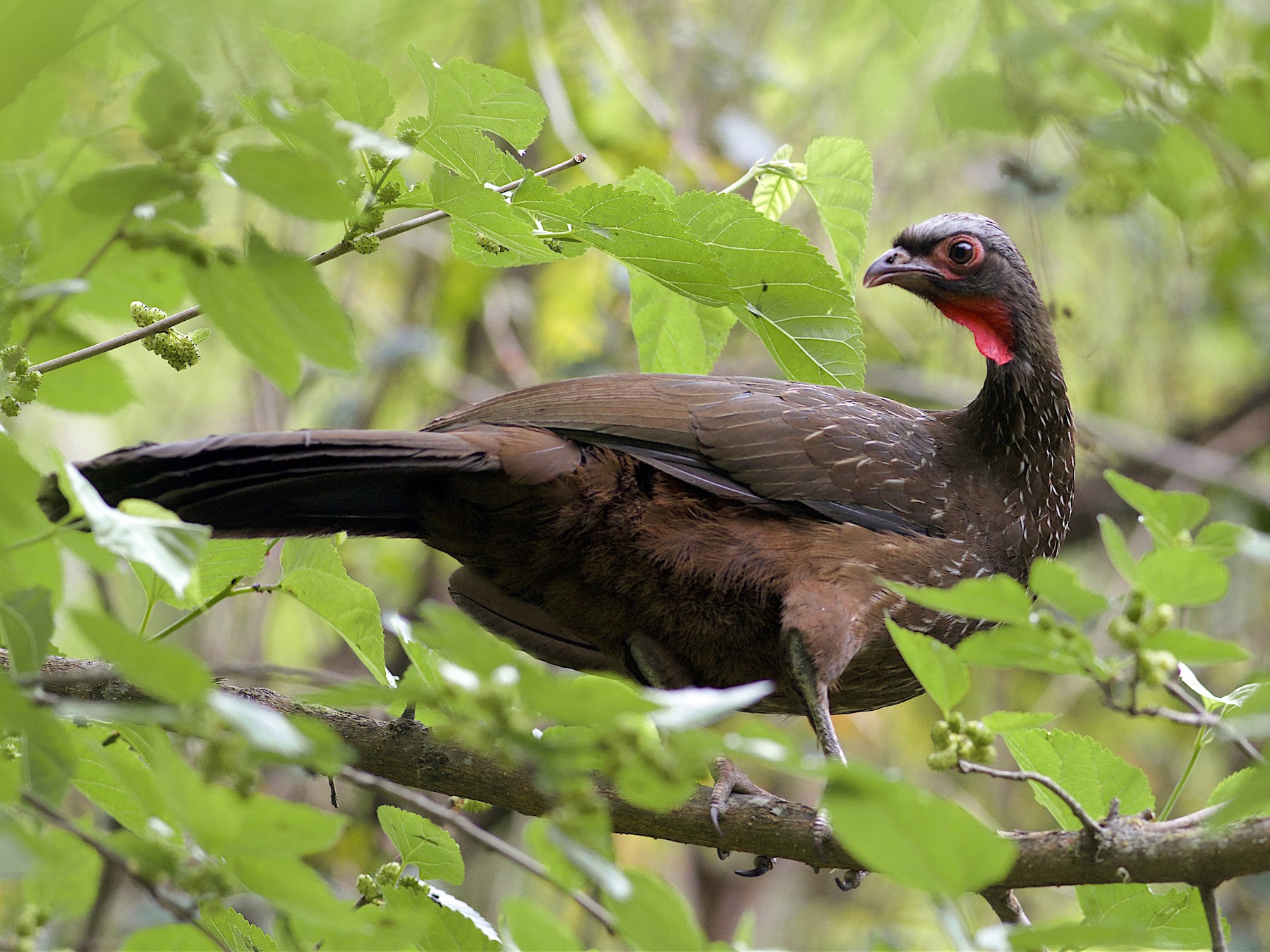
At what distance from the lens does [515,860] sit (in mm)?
1364

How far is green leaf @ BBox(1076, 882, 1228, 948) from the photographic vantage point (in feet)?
6.30

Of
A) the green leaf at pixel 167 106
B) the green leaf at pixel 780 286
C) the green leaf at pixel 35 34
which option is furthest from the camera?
the green leaf at pixel 780 286

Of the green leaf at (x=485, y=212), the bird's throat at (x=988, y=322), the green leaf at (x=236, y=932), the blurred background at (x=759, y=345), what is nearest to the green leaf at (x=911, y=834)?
the green leaf at (x=236, y=932)

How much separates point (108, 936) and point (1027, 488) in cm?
349

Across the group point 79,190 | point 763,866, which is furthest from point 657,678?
point 79,190

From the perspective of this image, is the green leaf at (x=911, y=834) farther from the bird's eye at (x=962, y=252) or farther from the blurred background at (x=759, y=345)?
the blurred background at (x=759, y=345)

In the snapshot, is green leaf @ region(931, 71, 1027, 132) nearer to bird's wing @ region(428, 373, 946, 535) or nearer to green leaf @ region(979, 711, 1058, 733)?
green leaf @ region(979, 711, 1058, 733)

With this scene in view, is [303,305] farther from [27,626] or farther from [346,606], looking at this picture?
[346,606]

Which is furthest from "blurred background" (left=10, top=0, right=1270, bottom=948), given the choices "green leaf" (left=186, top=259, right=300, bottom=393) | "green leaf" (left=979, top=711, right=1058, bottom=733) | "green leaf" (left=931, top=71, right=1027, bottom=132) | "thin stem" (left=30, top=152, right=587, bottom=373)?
"green leaf" (left=186, top=259, right=300, bottom=393)

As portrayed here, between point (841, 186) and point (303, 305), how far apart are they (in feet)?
4.78

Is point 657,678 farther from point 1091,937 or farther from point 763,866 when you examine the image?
point 1091,937

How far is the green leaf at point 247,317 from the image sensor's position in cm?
137

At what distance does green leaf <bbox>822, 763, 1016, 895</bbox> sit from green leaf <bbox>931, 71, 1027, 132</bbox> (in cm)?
114

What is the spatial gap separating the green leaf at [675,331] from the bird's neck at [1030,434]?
976mm
